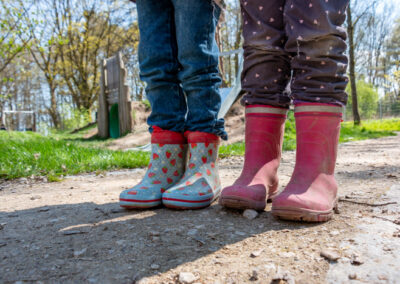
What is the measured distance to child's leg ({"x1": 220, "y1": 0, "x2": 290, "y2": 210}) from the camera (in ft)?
3.55

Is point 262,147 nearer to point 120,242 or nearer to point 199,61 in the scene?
point 199,61

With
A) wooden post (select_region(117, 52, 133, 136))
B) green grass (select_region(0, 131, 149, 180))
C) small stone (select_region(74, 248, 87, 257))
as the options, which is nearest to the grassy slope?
green grass (select_region(0, 131, 149, 180))

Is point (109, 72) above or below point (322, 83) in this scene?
above

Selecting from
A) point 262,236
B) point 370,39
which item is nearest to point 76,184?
point 262,236

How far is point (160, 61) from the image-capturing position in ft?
4.10

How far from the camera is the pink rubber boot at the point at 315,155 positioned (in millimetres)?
941

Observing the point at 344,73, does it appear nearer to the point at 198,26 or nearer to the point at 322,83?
the point at 322,83

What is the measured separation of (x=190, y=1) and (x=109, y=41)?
14.8 meters

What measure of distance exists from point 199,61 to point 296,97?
15.5 inches

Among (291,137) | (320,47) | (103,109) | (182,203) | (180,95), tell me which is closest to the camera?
(320,47)

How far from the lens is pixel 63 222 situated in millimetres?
A: 1032

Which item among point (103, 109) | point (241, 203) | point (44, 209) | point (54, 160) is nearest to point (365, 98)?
point (103, 109)

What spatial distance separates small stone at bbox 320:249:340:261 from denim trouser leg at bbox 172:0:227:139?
0.63 meters

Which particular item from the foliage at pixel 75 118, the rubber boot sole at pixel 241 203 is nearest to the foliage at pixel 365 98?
the foliage at pixel 75 118
